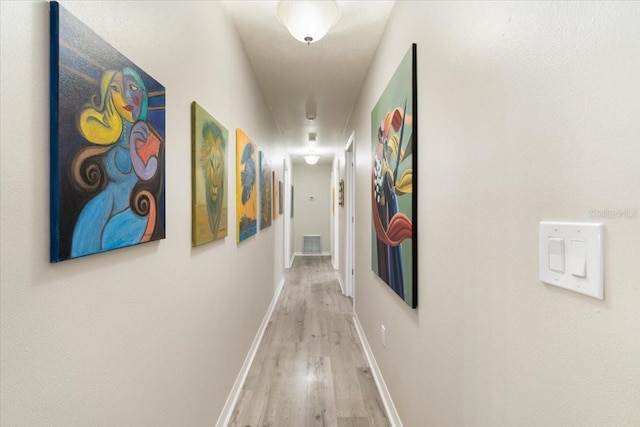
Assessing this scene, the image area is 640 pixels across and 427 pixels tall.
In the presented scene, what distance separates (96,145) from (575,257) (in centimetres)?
103

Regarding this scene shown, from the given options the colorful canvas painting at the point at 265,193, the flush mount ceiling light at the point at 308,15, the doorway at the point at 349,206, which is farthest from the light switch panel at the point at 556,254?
the doorway at the point at 349,206

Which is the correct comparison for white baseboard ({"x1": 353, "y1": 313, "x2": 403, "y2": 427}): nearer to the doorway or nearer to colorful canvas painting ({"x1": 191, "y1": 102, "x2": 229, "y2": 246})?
the doorway

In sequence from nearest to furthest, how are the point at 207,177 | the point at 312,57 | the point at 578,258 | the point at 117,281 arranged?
the point at 578,258 → the point at 117,281 → the point at 207,177 → the point at 312,57

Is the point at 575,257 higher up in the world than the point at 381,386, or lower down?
higher up

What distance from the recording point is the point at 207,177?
1.46m

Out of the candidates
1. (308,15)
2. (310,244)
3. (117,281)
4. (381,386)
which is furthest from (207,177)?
(310,244)

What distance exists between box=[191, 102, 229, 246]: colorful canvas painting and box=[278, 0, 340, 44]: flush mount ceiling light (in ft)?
2.12

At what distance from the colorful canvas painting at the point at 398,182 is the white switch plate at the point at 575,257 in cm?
76

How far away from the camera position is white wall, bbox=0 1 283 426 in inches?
21.3

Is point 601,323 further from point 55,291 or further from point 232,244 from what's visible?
point 232,244

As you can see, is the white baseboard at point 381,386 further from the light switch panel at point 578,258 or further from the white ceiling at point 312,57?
the white ceiling at point 312,57

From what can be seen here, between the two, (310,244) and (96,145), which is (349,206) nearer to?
(96,145)

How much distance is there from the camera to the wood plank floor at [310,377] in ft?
6.04

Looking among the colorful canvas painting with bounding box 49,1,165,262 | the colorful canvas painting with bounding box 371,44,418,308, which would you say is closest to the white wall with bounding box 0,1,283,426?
the colorful canvas painting with bounding box 49,1,165,262
